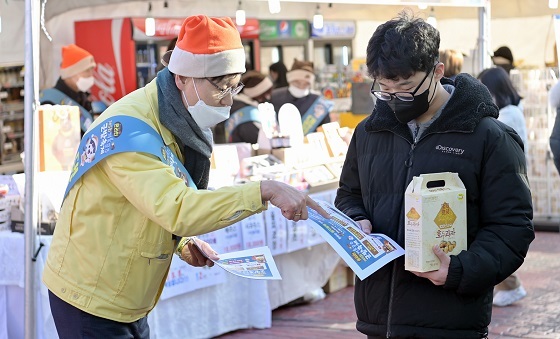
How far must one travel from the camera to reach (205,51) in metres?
2.95

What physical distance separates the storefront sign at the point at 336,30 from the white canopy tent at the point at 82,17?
0.35 ft

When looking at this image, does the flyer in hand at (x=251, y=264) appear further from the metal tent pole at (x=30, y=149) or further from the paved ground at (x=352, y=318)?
the paved ground at (x=352, y=318)

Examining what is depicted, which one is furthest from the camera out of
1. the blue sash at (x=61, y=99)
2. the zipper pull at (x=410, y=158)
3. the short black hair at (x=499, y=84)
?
the blue sash at (x=61, y=99)

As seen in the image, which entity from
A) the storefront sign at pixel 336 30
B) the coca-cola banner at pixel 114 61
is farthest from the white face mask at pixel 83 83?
the storefront sign at pixel 336 30

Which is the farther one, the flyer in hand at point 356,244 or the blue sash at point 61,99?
the blue sash at point 61,99

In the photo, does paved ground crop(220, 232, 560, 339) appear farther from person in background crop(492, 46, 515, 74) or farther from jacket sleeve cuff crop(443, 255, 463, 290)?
jacket sleeve cuff crop(443, 255, 463, 290)

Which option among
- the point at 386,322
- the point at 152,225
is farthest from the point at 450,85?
the point at 152,225

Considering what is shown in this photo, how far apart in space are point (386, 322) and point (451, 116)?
694mm

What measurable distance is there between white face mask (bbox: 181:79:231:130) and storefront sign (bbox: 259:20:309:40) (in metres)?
9.10

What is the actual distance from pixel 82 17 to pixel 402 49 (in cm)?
762

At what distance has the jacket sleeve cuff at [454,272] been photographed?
9.14 ft

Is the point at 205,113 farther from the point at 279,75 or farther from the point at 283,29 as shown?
the point at 283,29

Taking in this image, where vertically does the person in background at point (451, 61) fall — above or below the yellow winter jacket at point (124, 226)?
above

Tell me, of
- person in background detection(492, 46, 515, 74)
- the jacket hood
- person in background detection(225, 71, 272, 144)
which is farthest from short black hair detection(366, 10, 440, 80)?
person in background detection(492, 46, 515, 74)
